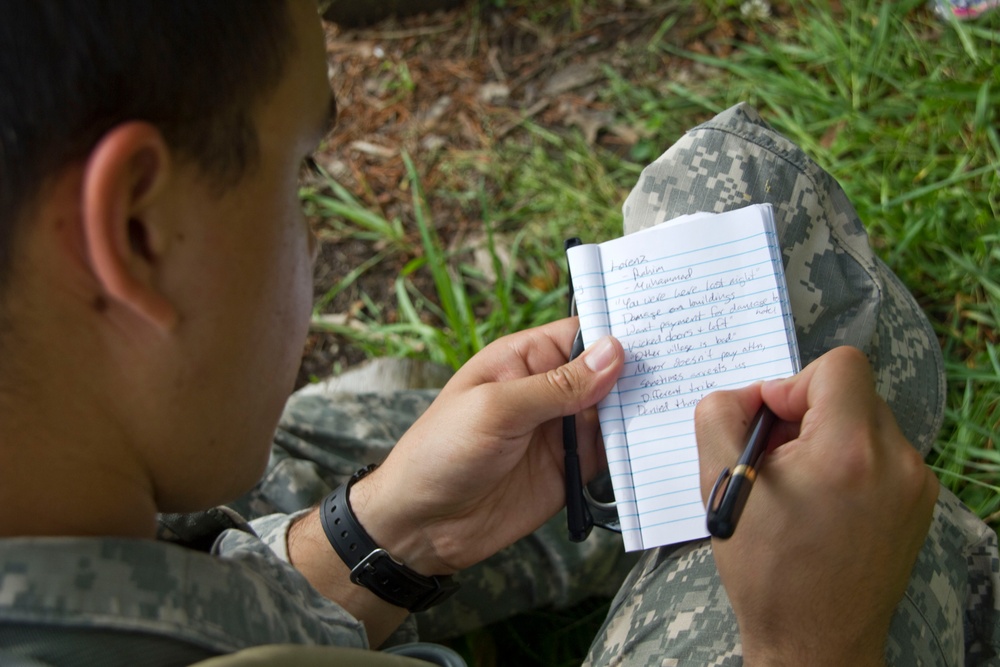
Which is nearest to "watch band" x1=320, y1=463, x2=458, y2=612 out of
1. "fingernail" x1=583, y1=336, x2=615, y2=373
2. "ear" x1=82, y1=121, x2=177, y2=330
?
"fingernail" x1=583, y1=336, x2=615, y2=373

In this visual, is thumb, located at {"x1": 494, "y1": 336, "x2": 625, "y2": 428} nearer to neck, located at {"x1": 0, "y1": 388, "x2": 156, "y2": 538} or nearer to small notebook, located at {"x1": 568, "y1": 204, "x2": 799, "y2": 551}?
small notebook, located at {"x1": 568, "y1": 204, "x2": 799, "y2": 551}

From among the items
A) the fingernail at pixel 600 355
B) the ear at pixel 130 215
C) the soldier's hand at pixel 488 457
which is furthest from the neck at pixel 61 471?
the fingernail at pixel 600 355

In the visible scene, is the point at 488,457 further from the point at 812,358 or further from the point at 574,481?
the point at 812,358

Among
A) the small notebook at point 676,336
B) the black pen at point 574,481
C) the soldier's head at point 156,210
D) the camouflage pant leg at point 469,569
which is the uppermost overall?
the soldier's head at point 156,210

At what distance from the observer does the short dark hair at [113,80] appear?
670 millimetres

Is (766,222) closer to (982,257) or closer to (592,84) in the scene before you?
(982,257)

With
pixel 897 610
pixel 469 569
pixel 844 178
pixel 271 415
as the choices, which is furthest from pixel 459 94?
pixel 897 610

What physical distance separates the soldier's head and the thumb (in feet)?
1.33

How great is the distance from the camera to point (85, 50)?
0.68m

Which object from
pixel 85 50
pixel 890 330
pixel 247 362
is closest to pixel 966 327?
pixel 890 330

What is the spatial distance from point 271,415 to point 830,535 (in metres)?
0.67

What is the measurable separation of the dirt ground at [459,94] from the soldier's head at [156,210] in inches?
57.3

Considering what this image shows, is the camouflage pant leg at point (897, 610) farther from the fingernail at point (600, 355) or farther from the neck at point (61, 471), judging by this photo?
the neck at point (61, 471)

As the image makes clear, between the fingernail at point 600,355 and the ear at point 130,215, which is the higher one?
the ear at point 130,215
